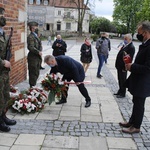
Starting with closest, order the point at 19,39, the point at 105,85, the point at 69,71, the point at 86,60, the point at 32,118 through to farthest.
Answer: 1. the point at 32,118
2. the point at 69,71
3. the point at 19,39
4. the point at 105,85
5. the point at 86,60

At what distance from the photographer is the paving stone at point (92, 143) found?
11.8 feet

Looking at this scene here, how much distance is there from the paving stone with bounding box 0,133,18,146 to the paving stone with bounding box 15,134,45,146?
8cm

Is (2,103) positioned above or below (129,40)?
below

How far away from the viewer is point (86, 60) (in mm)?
9023

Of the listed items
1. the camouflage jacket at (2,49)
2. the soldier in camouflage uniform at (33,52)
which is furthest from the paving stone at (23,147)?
the soldier in camouflage uniform at (33,52)

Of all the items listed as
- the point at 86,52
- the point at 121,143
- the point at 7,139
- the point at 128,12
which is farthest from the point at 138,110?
the point at 128,12

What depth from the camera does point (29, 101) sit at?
16.5ft

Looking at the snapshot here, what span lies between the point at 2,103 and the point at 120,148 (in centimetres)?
205

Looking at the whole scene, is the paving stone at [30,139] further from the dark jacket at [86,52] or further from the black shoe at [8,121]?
the dark jacket at [86,52]

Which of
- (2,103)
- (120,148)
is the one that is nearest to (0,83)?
(2,103)

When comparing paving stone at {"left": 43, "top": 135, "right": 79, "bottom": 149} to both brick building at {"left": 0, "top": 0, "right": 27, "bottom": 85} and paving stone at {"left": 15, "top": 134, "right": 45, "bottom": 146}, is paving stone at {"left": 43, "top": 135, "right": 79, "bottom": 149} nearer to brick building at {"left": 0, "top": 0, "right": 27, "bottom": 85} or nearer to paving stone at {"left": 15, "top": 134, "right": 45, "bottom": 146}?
paving stone at {"left": 15, "top": 134, "right": 45, "bottom": 146}

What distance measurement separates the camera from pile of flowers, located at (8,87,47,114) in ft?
16.1

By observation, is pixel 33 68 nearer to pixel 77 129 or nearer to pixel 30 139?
pixel 77 129

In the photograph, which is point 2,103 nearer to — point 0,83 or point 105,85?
point 0,83
